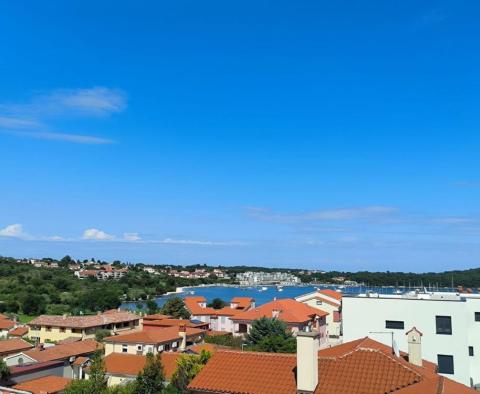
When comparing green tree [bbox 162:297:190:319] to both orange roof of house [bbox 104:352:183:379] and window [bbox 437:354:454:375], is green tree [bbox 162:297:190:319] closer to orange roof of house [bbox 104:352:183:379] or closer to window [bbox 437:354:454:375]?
orange roof of house [bbox 104:352:183:379]

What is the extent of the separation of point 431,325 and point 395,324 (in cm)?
199

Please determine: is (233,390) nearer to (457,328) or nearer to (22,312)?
(457,328)

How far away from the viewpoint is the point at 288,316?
4938cm

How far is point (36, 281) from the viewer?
107 m

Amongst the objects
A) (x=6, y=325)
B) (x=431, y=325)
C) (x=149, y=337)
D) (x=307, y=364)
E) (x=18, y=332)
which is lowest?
(x=18, y=332)

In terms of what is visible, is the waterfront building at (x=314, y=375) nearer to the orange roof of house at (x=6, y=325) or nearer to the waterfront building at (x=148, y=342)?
the waterfront building at (x=148, y=342)

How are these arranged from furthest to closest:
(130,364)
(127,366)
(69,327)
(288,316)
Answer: (69,327)
(288,316)
(130,364)
(127,366)

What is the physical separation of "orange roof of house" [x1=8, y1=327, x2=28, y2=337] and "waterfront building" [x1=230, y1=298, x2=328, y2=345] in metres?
23.7

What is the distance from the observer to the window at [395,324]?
27.8m

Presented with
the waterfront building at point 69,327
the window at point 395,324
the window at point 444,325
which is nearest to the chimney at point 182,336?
the waterfront building at point 69,327

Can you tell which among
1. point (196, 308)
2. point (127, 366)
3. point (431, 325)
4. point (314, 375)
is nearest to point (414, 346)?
point (314, 375)

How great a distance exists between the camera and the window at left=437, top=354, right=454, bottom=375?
1021 inches

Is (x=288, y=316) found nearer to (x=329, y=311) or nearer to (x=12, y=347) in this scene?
(x=329, y=311)

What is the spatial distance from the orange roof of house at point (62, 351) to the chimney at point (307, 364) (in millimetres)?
24269
